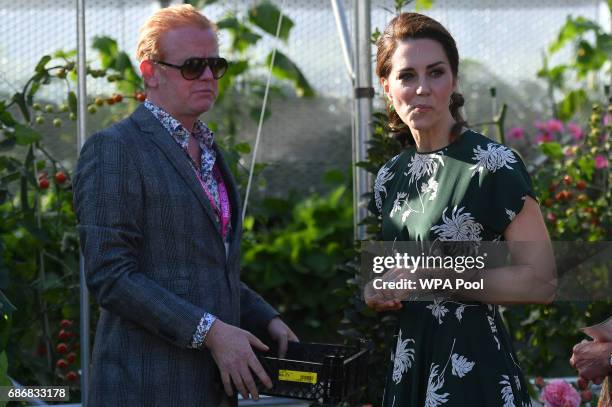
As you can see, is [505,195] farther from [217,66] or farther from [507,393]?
[217,66]

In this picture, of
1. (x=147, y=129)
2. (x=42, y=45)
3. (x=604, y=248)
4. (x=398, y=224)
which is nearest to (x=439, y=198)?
(x=398, y=224)

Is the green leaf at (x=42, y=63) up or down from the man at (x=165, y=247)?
up

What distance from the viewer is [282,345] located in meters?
2.54

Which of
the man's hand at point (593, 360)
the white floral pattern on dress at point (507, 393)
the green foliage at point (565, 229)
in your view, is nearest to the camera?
the white floral pattern on dress at point (507, 393)

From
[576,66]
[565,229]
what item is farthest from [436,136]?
[576,66]

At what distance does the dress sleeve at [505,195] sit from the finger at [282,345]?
68 centimetres

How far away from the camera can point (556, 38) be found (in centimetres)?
586

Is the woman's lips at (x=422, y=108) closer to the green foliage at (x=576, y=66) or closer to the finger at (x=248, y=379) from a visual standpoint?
the finger at (x=248, y=379)

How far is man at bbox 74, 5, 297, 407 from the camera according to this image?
2.25 meters

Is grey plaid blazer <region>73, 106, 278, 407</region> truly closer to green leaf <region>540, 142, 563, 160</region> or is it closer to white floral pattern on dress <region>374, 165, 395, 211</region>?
white floral pattern on dress <region>374, 165, 395, 211</region>

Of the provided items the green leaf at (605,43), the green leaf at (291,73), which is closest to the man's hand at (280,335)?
the green leaf at (291,73)

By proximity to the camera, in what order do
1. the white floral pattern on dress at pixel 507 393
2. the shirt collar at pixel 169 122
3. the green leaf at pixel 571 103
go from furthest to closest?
the green leaf at pixel 571 103
the shirt collar at pixel 169 122
the white floral pattern on dress at pixel 507 393

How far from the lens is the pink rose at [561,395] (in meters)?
3.26

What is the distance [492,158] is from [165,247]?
805 mm
